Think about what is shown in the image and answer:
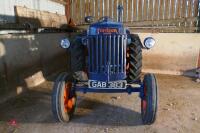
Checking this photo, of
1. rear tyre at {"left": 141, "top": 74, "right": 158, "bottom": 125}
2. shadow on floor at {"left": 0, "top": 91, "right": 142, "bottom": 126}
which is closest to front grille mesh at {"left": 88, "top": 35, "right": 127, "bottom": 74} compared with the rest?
rear tyre at {"left": 141, "top": 74, "right": 158, "bottom": 125}

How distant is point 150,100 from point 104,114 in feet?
3.39

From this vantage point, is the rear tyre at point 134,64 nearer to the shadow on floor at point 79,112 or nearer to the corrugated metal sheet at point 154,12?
the shadow on floor at point 79,112

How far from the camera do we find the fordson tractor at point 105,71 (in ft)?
12.6

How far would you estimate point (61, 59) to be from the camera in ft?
25.1

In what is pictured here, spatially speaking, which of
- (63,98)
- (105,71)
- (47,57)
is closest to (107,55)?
(105,71)

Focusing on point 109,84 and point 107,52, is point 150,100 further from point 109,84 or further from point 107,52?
point 107,52

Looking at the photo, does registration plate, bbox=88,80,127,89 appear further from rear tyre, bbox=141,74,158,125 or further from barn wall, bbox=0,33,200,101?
barn wall, bbox=0,33,200,101

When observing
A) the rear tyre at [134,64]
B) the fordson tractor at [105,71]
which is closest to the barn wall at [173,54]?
the fordson tractor at [105,71]

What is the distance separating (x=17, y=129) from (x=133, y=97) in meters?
2.47

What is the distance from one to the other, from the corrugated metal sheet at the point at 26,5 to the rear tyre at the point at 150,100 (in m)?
3.26

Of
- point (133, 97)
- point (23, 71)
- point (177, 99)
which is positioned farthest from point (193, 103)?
point (23, 71)

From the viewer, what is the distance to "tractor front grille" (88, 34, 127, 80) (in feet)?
13.0

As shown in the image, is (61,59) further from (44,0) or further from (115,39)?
(115,39)

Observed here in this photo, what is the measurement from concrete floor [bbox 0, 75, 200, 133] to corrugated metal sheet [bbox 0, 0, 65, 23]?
66.6 inches
